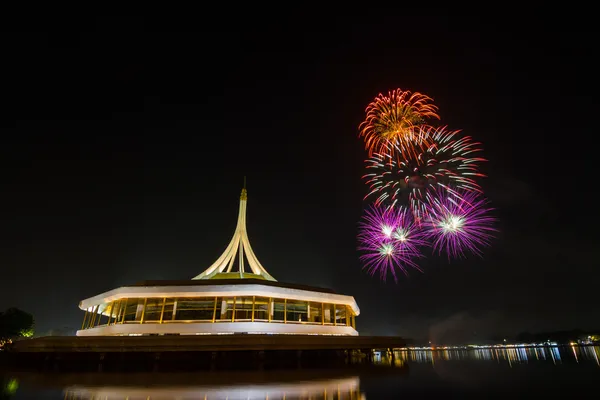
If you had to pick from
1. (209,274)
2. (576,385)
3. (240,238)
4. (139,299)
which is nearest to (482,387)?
(576,385)

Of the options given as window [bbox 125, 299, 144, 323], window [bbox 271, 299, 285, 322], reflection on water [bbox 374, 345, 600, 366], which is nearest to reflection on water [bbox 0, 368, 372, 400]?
window [bbox 125, 299, 144, 323]

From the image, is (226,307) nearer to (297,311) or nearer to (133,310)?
(297,311)

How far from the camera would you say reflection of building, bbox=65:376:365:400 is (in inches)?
392

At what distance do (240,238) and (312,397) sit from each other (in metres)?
31.8

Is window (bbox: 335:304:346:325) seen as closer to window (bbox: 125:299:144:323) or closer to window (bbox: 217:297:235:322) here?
window (bbox: 217:297:235:322)

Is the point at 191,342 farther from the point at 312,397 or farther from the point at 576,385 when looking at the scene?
the point at 576,385

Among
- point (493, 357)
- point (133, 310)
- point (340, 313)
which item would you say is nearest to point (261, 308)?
point (133, 310)

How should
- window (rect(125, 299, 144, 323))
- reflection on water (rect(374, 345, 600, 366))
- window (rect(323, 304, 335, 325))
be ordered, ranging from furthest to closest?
window (rect(323, 304, 335, 325)) → reflection on water (rect(374, 345, 600, 366)) → window (rect(125, 299, 144, 323))

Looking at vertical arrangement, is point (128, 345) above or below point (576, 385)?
above

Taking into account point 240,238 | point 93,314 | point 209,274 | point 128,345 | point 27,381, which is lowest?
point 27,381

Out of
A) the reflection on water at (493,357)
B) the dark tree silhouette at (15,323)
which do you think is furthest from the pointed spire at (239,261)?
the dark tree silhouette at (15,323)

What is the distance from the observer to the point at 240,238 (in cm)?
4034

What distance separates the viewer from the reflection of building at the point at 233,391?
995 centimetres

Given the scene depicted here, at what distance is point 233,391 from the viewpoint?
11.1m
